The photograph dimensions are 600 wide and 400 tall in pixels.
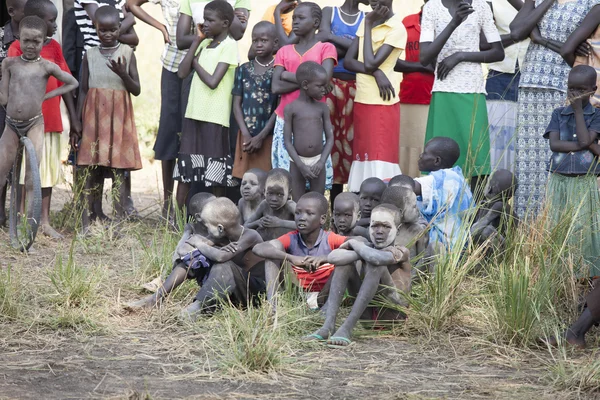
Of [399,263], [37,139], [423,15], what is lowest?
[399,263]

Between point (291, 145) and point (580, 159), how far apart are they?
2136 mm

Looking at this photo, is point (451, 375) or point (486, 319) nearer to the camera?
point (451, 375)

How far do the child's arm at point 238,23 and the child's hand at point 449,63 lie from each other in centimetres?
180

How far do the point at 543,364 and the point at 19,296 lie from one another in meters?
2.87

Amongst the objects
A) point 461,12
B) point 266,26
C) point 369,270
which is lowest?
point 369,270

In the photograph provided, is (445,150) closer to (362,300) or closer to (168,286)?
(362,300)

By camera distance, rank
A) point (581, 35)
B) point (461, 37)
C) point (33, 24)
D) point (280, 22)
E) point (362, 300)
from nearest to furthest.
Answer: point (362, 300) < point (581, 35) < point (33, 24) < point (461, 37) < point (280, 22)

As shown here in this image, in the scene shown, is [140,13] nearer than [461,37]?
No

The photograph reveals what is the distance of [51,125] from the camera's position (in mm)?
7562

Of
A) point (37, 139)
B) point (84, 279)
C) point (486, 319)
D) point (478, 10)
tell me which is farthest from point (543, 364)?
point (37, 139)

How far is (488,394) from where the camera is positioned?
4.10m

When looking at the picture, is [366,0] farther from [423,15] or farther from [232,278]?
[232,278]

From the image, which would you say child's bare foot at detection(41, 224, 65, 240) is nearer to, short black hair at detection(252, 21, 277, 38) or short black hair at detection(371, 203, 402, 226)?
short black hair at detection(252, 21, 277, 38)

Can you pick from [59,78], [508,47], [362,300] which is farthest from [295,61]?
[362,300]
